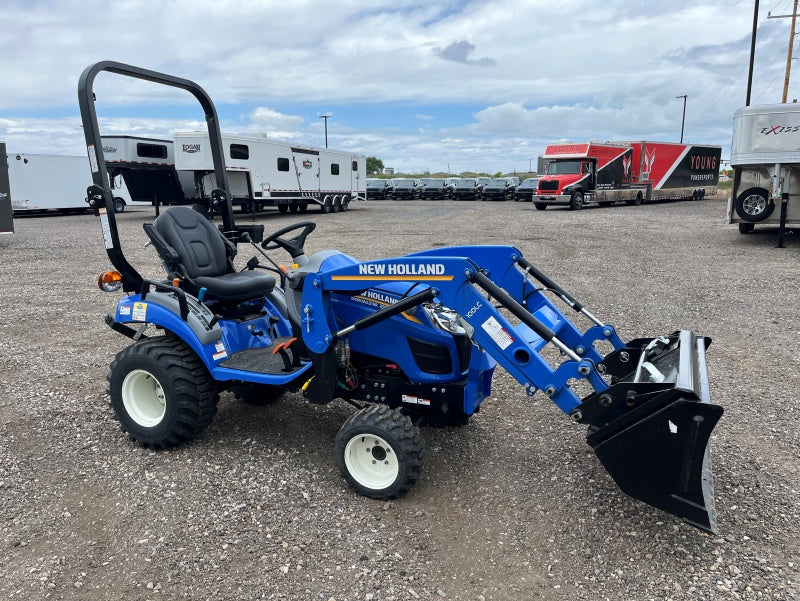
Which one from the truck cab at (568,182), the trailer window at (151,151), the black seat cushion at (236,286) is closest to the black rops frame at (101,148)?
the black seat cushion at (236,286)

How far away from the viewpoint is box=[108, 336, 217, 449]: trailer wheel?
12.5 ft

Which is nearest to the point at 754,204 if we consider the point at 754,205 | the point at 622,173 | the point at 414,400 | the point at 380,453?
the point at 754,205

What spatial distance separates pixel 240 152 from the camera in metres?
21.3

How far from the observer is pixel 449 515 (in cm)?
323

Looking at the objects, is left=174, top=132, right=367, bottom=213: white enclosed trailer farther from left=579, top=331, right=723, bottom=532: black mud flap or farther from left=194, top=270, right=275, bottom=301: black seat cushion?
left=579, top=331, right=723, bottom=532: black mud flap

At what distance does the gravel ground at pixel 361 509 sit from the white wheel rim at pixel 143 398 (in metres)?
0.22

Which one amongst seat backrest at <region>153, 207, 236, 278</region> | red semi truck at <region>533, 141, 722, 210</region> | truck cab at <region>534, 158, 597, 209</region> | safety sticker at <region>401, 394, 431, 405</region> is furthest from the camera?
red semi truck at <region>533, 141, 722, 210</region>

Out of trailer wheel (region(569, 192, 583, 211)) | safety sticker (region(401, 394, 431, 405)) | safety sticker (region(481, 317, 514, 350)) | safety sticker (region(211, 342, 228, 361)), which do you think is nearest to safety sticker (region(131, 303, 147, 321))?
safety sticker (region(211, 342, 228, 361))

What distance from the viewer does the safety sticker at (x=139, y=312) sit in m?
4.04

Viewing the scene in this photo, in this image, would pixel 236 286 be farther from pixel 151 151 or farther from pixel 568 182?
pixel 568 182

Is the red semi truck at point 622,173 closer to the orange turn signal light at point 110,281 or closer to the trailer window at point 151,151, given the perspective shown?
the trailer window at point 151,151

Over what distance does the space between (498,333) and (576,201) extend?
25.8m

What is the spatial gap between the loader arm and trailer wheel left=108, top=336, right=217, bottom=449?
90cm

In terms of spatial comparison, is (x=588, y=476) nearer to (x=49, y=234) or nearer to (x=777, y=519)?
(x=777, y=519)
